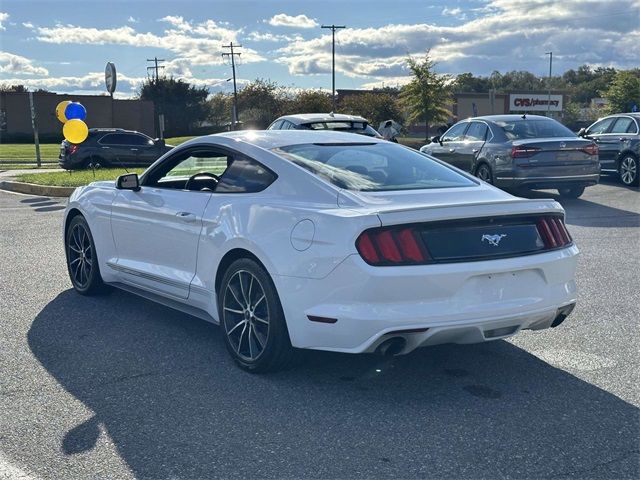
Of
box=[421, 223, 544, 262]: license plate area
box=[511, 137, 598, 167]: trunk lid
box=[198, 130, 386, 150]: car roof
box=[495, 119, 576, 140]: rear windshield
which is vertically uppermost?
box=[198, 130, 386, 150]: car roof

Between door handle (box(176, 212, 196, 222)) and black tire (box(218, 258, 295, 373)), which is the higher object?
door handle (box(176, 212, 196, 222))

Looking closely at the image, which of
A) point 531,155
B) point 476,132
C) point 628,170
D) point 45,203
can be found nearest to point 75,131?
point 45,203

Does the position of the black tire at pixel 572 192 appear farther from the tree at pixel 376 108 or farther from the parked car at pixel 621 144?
the tree at pixel 376 108

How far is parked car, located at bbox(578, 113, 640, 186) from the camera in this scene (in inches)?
611

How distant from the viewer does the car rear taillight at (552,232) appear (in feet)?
14.7

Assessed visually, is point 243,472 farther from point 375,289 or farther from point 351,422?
point 375,289

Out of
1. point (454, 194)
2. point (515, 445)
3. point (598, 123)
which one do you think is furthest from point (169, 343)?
point (598, 123)

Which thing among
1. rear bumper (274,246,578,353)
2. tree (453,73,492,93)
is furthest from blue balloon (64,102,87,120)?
tree (453,73,492,93)

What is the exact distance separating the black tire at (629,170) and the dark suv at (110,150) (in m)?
12.7

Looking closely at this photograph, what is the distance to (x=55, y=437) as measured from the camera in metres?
3.76

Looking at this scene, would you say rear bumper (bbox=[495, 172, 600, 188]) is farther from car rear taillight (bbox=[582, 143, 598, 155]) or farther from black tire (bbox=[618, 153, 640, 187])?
black tire (bbox=[618, 153, 640, 187])

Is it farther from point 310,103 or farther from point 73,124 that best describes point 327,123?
point 310,103

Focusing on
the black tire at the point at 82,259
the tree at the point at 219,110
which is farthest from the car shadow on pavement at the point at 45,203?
the tree at the point at 219,110

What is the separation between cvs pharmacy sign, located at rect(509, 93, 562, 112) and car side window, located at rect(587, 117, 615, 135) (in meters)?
66.6
